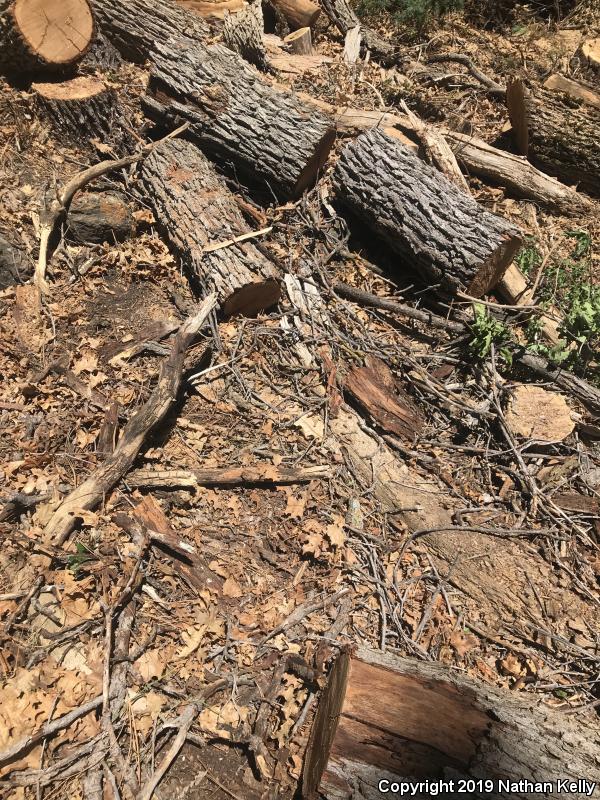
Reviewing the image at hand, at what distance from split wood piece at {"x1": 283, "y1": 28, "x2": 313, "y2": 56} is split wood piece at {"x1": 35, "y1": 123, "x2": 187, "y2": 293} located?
3092 mm

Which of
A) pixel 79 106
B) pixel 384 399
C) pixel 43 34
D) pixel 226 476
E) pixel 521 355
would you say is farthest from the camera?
pixel 79 106

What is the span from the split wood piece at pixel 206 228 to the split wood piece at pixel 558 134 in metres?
3.32

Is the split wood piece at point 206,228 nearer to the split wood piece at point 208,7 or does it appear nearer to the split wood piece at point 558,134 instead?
the split wood piece at point 208,7

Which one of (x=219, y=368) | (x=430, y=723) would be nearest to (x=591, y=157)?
(x=219, y=368)

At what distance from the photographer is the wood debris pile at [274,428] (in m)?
2.72

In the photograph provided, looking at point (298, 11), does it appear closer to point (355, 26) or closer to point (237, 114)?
point (355, 26)

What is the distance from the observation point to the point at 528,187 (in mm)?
5695

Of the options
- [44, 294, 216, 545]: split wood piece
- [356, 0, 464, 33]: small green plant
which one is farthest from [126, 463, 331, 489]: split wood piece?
[356, 0, 464, 33]: small green plant

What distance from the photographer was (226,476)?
3.67 metres

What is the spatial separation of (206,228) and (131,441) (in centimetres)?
194

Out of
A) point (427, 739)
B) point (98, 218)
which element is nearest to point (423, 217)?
point (98, 218)

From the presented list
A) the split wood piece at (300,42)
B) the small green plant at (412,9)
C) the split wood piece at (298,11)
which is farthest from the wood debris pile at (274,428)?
the small green plant at (412,9)

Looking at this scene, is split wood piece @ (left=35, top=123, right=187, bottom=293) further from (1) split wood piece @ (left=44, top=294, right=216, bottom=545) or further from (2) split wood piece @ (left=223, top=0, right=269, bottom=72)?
(2) split wood piece @ (left=223, top=0, right=269, bottom=72)

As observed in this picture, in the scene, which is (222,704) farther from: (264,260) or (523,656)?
(264,260)
